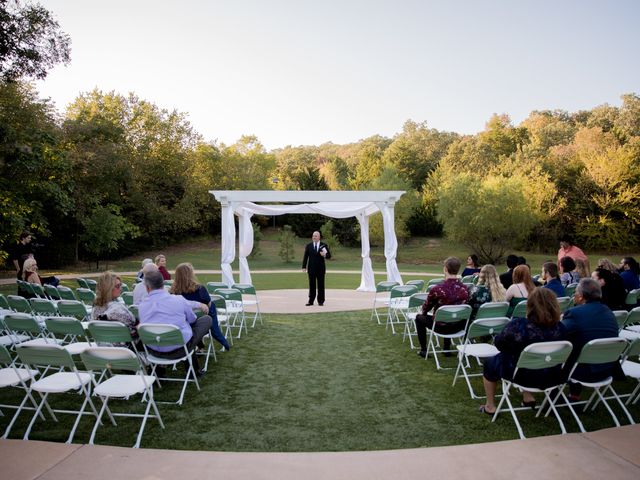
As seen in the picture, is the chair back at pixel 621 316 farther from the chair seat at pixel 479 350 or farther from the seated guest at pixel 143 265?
the seated guest at pixel 143 265

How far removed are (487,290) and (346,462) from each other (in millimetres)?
3843

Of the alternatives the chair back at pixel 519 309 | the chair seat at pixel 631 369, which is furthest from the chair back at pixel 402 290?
the chair seat at pixel 631 369

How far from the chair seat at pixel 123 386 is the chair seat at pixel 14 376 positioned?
0.72 metres

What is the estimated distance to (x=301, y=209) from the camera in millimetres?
13727

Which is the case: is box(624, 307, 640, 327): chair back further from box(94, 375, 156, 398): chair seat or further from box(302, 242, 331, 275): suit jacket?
box(302, 242, 331, 275): suit jacket

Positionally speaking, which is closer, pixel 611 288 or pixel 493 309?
pixel 493 309

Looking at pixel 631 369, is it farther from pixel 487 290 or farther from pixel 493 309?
pixel 487 290

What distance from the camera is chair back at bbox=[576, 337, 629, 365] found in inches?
158

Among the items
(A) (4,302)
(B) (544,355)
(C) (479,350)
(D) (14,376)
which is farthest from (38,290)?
(B) (544,355)

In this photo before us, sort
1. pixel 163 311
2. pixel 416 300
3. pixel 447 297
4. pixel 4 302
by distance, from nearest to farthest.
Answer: pixel 163 311, pixel 447 297, pixel 416 300, pixel 4 302

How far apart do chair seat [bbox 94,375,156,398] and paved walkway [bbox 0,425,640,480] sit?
1.33 feet

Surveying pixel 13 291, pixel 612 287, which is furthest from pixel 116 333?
pixel 13 291

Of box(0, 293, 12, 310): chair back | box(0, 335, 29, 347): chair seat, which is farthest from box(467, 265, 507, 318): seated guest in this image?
box(0, 293, 12, 310): chair back

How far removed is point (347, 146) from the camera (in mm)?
78625
